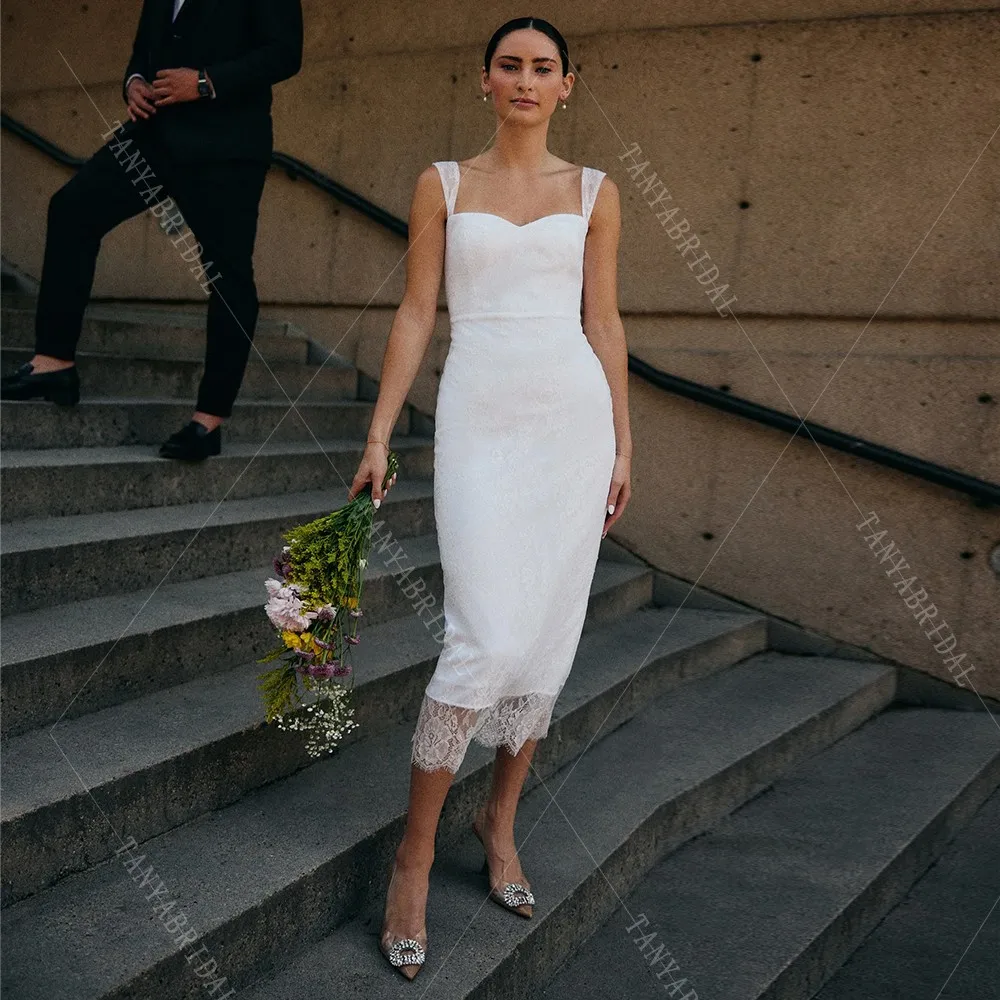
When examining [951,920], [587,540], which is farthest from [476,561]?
[951,920]

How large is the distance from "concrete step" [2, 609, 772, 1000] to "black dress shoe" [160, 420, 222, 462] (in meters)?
→ 1.20

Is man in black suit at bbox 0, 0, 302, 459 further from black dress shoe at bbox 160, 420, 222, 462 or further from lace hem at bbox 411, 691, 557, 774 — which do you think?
lace hem at bbox 411, 691, 557, 774

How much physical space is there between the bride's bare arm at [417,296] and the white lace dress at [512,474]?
4 cm

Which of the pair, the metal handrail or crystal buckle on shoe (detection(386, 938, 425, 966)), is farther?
the metal handrail

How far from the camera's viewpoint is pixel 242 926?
2410 millimetres

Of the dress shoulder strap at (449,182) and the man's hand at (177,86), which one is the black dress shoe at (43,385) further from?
the dress shoulder strap at (449,182)

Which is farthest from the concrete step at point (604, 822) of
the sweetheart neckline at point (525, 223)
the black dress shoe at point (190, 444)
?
the black dress shoe at point (190, 444)

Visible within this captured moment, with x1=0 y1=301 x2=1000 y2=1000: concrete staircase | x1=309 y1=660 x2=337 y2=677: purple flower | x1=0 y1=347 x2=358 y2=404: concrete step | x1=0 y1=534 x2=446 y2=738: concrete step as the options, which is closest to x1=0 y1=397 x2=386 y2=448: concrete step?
x1=0 y1=301 x2=1000 y2=1000: concrete staircase

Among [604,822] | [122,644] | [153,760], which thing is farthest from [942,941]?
[122,644]

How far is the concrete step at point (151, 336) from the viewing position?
4926 millimetres

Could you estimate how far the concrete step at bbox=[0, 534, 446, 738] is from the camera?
2.80 meters

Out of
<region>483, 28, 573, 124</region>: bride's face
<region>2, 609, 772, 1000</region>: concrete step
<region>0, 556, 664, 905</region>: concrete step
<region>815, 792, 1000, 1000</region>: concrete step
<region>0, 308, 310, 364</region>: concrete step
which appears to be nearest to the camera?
<region>2, 609, 772, 1000</region>: concrete step

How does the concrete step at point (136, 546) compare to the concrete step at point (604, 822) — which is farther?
the concrete step at point (136, 546)

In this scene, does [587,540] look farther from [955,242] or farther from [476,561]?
[955,242]
